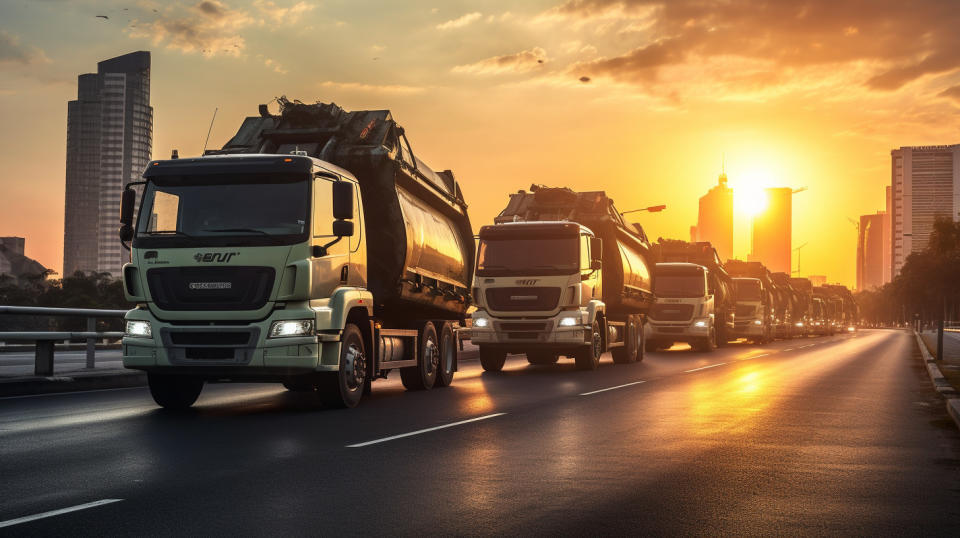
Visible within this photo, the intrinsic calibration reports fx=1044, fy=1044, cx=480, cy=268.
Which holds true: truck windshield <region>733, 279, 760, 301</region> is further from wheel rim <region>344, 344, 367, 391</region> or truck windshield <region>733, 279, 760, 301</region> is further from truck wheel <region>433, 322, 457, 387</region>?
wheel rim <region>344, 344, 367, 391</region>

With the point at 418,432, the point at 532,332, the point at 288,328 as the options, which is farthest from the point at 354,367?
the point at 532,332

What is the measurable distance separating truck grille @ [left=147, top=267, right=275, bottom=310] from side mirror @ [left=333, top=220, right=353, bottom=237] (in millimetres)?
978

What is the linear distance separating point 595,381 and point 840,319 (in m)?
91.4

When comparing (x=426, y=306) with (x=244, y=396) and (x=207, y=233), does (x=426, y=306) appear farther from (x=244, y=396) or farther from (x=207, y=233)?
(x=207, y=233)

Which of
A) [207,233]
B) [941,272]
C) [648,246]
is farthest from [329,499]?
[941,272]

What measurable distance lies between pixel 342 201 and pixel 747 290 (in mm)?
39202

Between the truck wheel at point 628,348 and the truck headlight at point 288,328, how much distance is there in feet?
51.7

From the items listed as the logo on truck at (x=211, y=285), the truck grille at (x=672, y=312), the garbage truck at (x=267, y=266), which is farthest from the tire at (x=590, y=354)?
the truck grille at (x=672, y=312)

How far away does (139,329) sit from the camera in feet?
39.6

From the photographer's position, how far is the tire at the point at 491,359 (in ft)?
75.2

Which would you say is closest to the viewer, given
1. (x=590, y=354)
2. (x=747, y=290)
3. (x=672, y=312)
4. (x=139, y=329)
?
(x=139, y=329)

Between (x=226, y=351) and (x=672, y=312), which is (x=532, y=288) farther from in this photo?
(x=672, y=312)

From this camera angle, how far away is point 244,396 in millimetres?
15648

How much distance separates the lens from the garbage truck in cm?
1178
